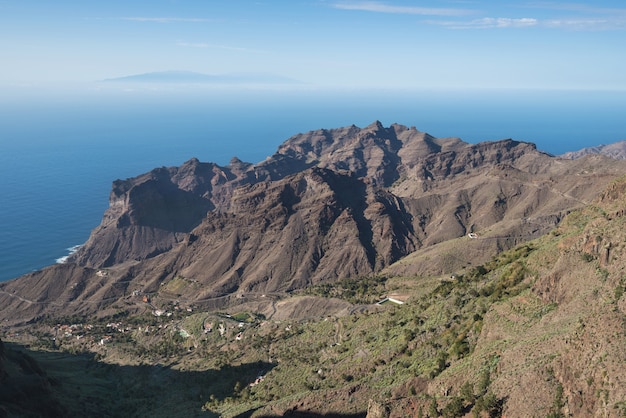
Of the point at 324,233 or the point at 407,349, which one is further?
the point at 324,233

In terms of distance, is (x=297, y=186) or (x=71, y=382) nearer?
(x=71, y=382)

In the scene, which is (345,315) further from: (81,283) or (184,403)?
(81,283)

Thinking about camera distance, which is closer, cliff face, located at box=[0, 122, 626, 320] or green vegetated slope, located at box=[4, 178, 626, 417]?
green vegetated slope, located at box=[4, 178, 626, 417]

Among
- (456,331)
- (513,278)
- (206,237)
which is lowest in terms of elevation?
(206,237)

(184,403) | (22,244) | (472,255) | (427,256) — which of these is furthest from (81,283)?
(472,255)

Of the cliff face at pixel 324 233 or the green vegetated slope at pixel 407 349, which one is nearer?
the green vegetated slope at pixel 407 349

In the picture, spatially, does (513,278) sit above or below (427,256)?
above

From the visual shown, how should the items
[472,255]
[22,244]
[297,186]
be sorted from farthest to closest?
[22,244] → [297,186] → [472,255]

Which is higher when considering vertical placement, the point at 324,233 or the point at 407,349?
the point at 407,349
